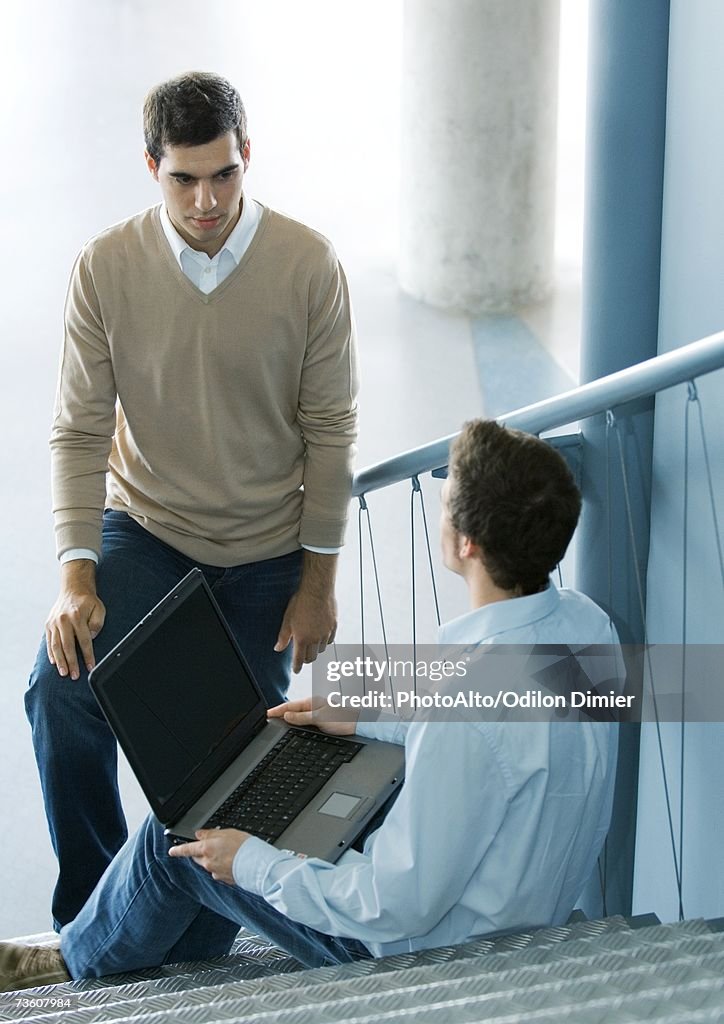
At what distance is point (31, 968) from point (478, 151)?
16.6ft

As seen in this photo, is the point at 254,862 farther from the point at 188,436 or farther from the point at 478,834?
the point at 188,436

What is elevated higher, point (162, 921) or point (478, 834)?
point (478, 834)

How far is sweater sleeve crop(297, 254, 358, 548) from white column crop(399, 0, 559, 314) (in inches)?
164

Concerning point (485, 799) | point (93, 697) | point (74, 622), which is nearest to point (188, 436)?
point (74, 622)

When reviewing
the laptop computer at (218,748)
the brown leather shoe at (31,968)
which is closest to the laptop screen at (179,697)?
the laptop computer at (218,748)

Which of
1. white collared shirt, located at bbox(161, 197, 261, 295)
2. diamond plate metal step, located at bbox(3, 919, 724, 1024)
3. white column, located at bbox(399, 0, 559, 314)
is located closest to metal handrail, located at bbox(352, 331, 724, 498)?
white collared shirt, located at bbox(161, 197, 261, 295)

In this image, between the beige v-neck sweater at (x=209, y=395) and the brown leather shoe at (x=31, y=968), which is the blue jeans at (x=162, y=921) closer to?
the brown leather shoe at (x=31, y=968)

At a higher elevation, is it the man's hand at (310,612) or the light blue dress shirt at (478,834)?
the man's hand at (310,612)

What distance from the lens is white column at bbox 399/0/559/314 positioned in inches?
244

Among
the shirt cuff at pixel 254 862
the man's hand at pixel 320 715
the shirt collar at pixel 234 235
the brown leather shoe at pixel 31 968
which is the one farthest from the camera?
the shirt collar at pixel 234 235

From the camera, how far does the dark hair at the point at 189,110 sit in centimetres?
221

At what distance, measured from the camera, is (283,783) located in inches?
82.1

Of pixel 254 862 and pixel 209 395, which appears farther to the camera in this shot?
pixel 209 395

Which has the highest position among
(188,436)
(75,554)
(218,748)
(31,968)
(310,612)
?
(188,436)
